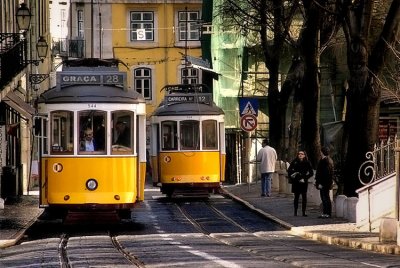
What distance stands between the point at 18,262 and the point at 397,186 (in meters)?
7.40

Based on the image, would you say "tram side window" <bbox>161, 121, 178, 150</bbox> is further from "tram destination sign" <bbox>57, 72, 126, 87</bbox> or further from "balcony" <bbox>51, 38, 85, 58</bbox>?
"balcony" <bbox>51, 38, 85, 58</bbox>

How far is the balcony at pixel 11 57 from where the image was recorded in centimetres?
3656

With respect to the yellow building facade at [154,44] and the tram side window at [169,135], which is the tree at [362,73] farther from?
the yellow building facade at [154,44]

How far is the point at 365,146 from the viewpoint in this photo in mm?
30016

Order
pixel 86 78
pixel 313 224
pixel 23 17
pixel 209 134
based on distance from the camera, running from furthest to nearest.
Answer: pixel 209 134 < pixel 23 17 < pixel 313 224 < pixel 86 78

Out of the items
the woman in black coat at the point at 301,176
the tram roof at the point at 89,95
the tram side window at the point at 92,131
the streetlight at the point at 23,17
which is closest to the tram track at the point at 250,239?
the woman in black coat at the point at 301,176

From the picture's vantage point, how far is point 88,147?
28141mm

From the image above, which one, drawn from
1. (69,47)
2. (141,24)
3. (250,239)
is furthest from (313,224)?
(141,24)

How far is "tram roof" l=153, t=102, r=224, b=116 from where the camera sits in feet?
136

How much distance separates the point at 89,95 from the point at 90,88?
35 cm

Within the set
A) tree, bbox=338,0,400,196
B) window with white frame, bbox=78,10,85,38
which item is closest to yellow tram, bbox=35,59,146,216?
tree, bbox=338,0,400,196

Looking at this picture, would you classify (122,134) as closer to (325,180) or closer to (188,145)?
(325,180)

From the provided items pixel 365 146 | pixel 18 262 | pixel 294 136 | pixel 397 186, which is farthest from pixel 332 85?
pixel 18 262

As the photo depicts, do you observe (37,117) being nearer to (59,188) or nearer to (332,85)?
(59,188)
